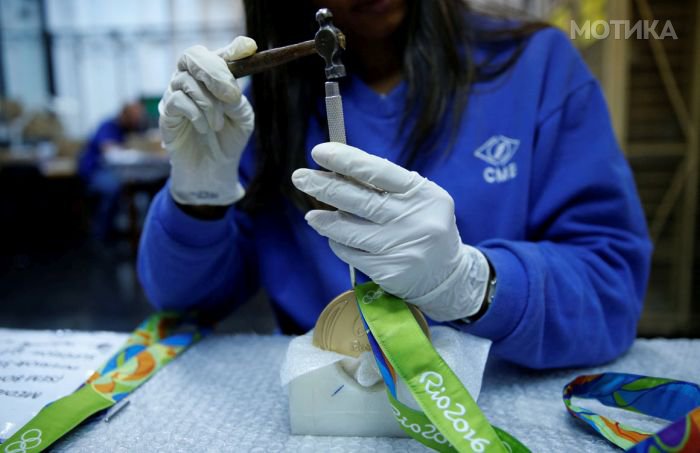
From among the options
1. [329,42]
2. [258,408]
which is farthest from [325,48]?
[258,408]

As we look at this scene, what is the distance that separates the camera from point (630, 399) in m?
0.50

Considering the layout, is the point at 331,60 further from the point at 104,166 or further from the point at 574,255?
the point at 104,166

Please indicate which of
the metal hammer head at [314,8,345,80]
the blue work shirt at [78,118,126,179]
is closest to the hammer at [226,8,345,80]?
the metal hammer head at [314,8,345,80]

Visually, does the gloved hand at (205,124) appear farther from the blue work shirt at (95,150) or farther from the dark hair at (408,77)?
the blue work shirt at (95,150)

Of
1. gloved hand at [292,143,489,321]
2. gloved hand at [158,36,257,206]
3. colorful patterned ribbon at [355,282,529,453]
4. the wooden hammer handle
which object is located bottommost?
colorful patterned ribbon at [355,282,529,453]

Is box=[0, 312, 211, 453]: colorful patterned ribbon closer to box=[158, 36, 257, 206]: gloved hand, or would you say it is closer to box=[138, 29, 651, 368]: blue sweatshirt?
box=[138, 29, 651, 368]: blue sweatshirt

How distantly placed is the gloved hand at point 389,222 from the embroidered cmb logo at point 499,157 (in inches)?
9.5

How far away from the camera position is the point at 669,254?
71.4 inches

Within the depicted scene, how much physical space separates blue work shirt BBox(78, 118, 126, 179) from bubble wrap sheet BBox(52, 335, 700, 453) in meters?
3.66

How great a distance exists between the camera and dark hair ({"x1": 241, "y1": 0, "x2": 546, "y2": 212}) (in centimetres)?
71

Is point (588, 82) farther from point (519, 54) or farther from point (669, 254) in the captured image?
point (669, 254)

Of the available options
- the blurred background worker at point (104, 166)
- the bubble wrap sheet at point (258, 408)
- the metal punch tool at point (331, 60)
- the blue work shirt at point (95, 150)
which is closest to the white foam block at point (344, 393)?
the bubble wrap sheet at point (258, 408)

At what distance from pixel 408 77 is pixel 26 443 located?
631 mm

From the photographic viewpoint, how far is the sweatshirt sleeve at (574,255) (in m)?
0.54
